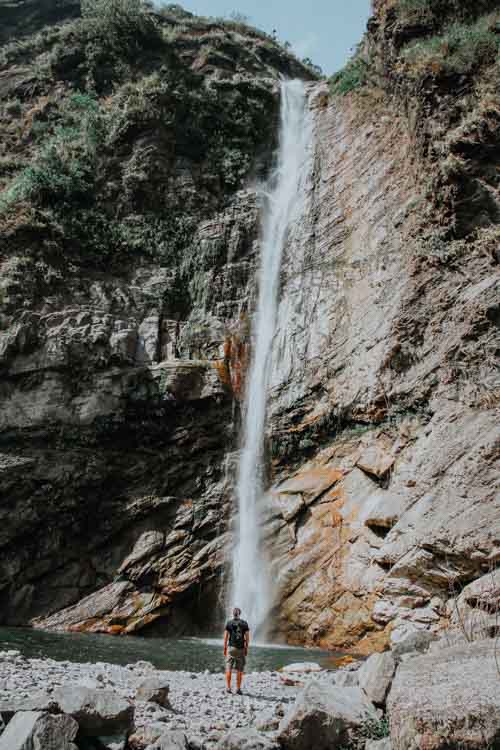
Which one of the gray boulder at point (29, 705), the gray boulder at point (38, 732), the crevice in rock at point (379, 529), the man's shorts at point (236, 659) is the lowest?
the gray boulder at point (38, 732)

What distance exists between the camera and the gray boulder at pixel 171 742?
5.13 metres

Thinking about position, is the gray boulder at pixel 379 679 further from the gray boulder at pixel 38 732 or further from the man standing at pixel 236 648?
the gray boulder at pixel 38 732

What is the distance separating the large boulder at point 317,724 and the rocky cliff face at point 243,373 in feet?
18.2

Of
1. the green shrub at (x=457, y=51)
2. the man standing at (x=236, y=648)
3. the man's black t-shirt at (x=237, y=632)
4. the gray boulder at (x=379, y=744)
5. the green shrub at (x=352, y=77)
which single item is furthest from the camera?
the green shrub at (x=352, y=77)

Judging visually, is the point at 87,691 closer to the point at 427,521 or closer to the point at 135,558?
the point at 427,521

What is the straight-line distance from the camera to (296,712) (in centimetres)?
532

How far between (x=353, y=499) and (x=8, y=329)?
12.1m

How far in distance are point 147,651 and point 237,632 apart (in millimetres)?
4617

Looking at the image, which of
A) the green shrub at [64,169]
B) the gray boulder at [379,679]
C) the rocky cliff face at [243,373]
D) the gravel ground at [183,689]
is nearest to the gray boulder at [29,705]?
the gravel ground at [183,689]

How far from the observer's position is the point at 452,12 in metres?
19.2

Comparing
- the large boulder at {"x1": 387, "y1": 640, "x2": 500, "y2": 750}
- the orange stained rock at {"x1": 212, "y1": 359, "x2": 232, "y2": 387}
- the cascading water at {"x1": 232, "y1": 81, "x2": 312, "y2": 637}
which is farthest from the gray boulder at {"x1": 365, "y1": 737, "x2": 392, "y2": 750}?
the orange stained rock at {"x1": 212, "y1": 359, "x2": 232, "y2": 387}

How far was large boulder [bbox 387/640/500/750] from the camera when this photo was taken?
3.93 m

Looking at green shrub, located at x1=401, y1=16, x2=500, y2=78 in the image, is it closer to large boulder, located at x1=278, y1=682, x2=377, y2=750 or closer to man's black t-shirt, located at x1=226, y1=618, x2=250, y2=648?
man's black t-shirt, located at x1=226, y1=618, x2=250, y2=648

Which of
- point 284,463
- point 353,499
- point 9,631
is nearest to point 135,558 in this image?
point 9,631
